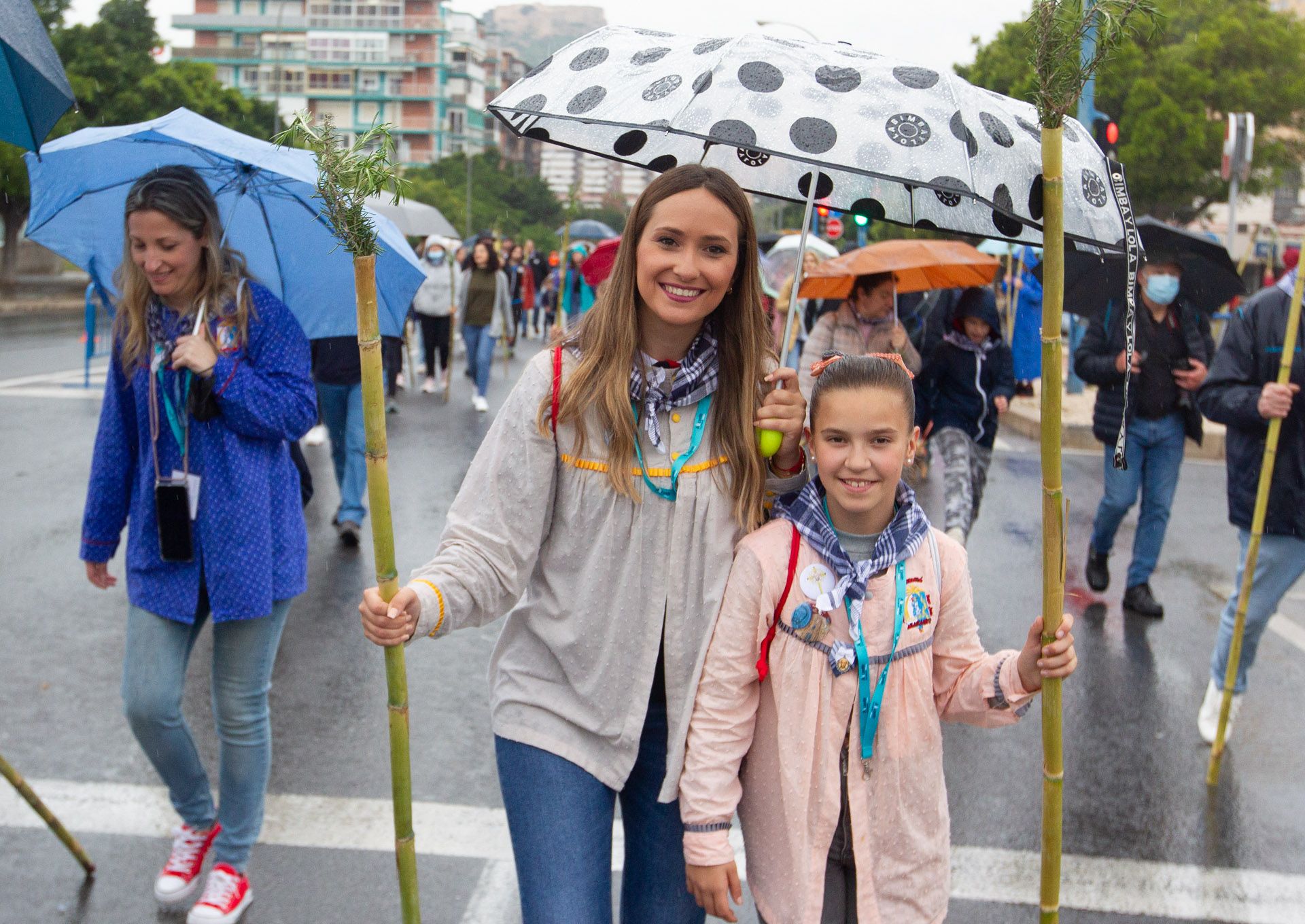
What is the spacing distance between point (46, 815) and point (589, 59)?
8.23 ft

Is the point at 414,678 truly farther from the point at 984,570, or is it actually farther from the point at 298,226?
the point at 984,570

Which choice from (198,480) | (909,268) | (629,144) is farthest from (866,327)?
(198,480)

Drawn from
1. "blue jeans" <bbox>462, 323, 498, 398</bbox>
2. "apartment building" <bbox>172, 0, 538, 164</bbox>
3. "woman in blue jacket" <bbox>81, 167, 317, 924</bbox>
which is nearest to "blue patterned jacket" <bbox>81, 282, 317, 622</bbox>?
"woman in blue jacket" <bbox>81, 167, 317, 924</bbox>

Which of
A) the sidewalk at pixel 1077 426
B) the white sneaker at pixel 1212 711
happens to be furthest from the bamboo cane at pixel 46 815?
the sidewalk at pixel 1077 426

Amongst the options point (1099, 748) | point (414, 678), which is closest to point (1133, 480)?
point (1099, 748)

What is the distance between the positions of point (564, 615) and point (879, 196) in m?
1.32

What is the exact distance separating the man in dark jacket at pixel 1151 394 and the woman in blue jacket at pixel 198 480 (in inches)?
187

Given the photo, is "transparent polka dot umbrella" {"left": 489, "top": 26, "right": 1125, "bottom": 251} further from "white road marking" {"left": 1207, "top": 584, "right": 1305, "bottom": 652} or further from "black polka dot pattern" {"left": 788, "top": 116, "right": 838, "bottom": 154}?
"white road marking" {"left": 1207, "top": 584, "right": 1305, "bottom": 652}

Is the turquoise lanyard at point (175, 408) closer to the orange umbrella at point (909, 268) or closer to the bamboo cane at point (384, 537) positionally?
the bamboo cane at point (384, 537)

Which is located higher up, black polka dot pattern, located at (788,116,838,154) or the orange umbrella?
black polka dot pattern, located at (788,116,838,154)

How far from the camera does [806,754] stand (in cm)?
245

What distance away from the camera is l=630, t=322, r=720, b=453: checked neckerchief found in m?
2.55

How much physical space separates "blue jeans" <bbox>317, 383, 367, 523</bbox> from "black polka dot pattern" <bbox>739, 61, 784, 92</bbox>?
231 inches

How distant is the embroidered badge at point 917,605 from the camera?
2496mm
